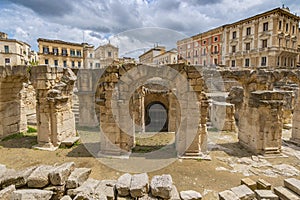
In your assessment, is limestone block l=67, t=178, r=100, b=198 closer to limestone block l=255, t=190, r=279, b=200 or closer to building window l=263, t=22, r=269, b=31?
limestone block l=255, t=190, r=279, b=200

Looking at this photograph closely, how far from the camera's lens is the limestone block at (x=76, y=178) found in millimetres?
4128

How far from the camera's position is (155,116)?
1544 centimetres

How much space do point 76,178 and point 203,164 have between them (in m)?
4.49

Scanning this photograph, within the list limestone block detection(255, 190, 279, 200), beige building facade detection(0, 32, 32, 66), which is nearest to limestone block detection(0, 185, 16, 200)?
limestone block detection(255, 190, 279, 200)

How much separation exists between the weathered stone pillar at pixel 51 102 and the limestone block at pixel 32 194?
4.83m

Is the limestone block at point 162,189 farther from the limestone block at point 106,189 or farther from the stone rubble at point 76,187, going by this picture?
the limestone block at point 106,189

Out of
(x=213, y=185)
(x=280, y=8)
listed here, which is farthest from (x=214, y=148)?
(x=280, y=8)

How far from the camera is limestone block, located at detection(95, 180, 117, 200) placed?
12.8ft

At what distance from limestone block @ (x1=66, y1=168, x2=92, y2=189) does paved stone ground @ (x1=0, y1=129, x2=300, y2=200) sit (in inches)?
48.7

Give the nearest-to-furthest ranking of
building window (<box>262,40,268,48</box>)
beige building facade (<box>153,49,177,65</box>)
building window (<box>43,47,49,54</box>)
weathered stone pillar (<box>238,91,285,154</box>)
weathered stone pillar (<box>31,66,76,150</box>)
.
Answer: weathered stone pillar (<box>238,91,285,154</box>) < weathered stone pillar (<box>31,66,76,150</box>) < building window (<box>262,40,268,48</box>) < building window (<box>43,47,49,54</box>) < beige building facade (<box>153,49,177,65</box>)

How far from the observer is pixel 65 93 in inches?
343

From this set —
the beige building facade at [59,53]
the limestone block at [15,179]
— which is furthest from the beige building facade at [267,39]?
the limestone block at [15,179]

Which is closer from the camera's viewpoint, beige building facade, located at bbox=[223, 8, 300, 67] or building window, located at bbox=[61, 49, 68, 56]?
beige building facade, located at bbox=[223, 8, 300, 67]

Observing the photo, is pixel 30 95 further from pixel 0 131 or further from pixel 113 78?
pixel 113 78
